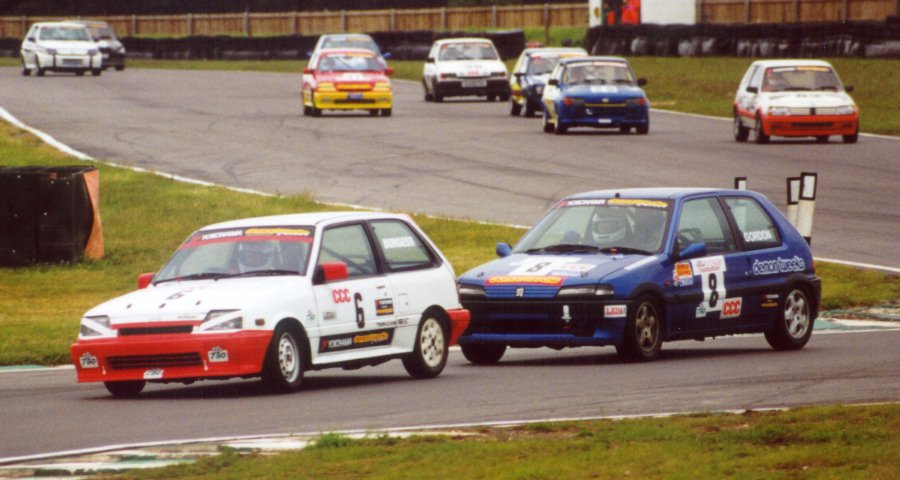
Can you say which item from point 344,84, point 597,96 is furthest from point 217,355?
point 344,84

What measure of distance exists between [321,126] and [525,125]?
13.9 ft

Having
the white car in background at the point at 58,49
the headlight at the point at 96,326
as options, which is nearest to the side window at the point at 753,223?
the headlight at the point at 96,326

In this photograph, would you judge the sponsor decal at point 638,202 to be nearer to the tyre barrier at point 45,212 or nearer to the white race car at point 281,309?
the white race car at point 281,309

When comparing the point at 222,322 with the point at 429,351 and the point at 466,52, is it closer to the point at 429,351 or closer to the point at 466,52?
the point at 429,351

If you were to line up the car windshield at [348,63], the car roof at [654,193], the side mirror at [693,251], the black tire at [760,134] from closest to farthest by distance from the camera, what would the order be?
the side mirror at [693,251] → the car roof at [654,193] → the black tire at [760,134] → the car windshield at [348,63]

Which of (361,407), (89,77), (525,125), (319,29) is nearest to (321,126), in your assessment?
(525,125)

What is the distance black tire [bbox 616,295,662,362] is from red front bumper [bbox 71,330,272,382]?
2.97 m

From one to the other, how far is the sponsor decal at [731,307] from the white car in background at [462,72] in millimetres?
31244

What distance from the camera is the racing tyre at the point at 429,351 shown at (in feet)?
42.9

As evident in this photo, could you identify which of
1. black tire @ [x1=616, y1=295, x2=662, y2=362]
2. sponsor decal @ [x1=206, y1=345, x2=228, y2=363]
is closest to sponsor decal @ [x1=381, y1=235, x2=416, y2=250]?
black tire @ [x1=616, y1=295, x2=662, y2=362]

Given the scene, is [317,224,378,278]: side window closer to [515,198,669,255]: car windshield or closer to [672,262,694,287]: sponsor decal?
[515,198,669,255]: car windshield

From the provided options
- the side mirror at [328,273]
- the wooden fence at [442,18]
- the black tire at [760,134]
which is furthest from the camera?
the wooden fence at [442,18]

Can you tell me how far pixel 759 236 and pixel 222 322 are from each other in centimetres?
504

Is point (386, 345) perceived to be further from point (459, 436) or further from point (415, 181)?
point (415, 181)
